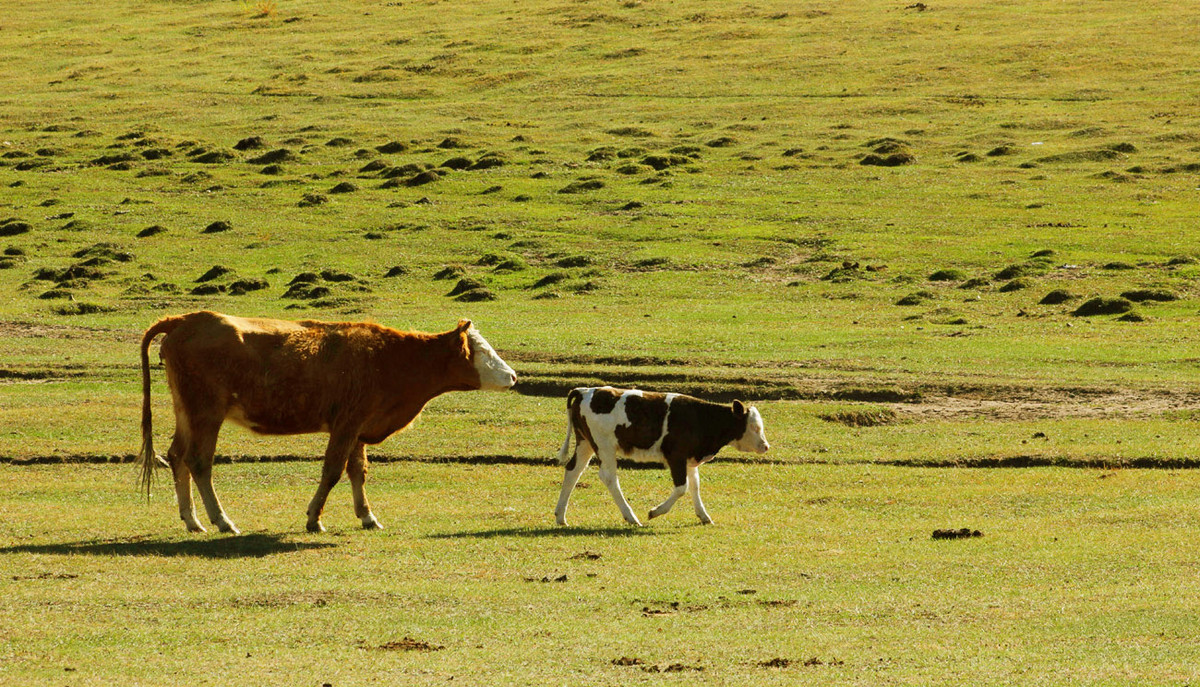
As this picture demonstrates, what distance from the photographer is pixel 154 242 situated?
5812 cm

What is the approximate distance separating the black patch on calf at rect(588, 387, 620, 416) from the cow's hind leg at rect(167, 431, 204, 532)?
5189 mm

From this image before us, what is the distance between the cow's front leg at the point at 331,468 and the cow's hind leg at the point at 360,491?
0.17 m

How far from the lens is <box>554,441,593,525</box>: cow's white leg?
19.8 m

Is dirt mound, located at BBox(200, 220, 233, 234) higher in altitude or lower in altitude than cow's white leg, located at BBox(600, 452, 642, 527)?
lower

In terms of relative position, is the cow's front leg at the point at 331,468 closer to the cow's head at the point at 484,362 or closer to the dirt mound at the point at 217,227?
the cow's head at the point at 484,362

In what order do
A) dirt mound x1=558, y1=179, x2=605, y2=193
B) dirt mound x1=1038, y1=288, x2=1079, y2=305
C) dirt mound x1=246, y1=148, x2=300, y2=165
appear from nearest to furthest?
1. dirt mound x1=1038, y1=288, x2=1079, y2=305
2. dirt mound x1=558, y1=179, x2=605, y2=193
3. dirt mound x1=246, y1=148, x2=300, y2=165

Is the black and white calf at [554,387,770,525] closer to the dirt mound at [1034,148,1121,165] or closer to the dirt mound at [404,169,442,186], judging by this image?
the dirt mound at [404,169,442,186]

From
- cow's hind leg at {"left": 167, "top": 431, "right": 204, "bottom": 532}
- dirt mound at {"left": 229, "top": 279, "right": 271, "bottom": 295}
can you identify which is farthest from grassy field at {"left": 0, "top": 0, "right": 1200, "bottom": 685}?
cow's hind leg at {"left": 167, "top": 431, "right": 204, "bottom": 532}

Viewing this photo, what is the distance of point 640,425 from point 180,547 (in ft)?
19.7

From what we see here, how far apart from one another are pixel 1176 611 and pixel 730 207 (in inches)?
1958

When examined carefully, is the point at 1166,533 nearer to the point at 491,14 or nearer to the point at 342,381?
the point at 342,381

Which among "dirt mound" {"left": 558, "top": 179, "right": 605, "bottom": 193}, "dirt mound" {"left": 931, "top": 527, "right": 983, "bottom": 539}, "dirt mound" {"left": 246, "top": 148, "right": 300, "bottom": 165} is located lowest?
"dirt mound" {"left": 558, "top": 179, "right": 605, "bottom": 193}

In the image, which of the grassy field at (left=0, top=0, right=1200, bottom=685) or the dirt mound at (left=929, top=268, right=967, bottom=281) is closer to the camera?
the grassy field at (left=0, top=0, right=1200, bottom=685)

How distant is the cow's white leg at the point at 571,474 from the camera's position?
19.8 m
